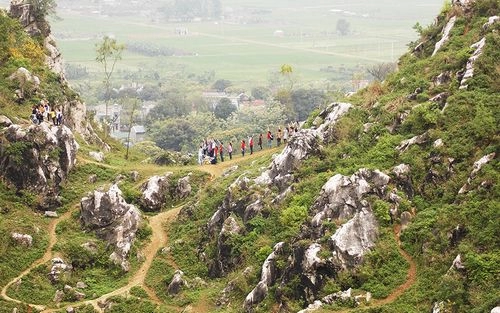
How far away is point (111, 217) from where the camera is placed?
106ft

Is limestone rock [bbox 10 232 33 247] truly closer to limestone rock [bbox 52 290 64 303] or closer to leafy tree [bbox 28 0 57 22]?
limestone rock [bbox 52 290 64 303]

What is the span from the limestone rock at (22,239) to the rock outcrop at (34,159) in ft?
9.67

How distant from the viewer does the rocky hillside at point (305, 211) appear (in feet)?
77.4

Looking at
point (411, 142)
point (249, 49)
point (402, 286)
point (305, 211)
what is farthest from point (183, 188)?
point (249, 49)

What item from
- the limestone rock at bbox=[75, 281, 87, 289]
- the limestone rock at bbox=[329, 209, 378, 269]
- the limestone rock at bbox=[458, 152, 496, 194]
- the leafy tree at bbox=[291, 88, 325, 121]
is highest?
the limestone rock at bbox=[458, 152, 496, 194]

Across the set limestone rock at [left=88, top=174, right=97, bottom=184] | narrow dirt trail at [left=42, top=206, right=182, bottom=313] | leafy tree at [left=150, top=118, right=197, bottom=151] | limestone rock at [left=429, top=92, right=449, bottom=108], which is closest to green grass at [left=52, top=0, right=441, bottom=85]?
leafy tree at [left=150, top=118, right=197, bottom=151]

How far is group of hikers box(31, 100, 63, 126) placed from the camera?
3728cm

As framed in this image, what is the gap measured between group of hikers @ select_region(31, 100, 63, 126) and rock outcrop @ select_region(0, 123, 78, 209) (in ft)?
6.17

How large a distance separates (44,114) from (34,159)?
5.03 meters

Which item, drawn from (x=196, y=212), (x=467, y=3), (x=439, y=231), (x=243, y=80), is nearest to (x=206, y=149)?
(x=196, y=212)

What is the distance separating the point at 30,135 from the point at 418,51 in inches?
729

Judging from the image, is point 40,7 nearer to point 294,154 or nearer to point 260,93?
point 294,154

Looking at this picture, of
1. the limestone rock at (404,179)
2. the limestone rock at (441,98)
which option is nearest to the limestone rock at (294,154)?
the limestone rock at (441,98)

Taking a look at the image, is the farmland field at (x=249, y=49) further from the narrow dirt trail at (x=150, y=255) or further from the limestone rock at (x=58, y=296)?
the limestone rock at (x=58, y=296)
